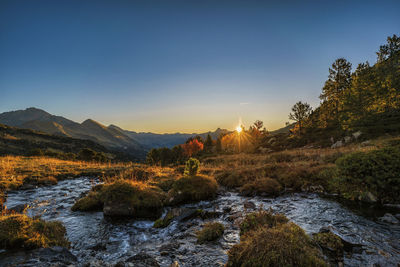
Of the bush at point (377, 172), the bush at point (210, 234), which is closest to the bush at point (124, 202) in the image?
the bush at point (210, 234)

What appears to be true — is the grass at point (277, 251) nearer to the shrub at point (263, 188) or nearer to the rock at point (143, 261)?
the rock at point (143, 261)

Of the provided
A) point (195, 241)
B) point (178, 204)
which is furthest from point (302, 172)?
point (195, 241)

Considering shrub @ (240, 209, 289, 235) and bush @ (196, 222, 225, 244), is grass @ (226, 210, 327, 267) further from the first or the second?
bush @ (196, 222, 225, 244)

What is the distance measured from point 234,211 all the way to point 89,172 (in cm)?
2477

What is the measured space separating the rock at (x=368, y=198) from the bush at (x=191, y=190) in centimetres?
1019

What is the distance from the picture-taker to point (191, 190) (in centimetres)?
1517

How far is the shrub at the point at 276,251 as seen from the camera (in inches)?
198

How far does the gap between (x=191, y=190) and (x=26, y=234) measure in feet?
33.3

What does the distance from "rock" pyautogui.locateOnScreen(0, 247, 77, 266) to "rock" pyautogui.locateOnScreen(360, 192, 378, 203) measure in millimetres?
15709

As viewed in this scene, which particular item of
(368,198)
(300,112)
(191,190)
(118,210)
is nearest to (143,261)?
(118,210)

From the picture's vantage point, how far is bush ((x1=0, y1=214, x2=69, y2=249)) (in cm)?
664

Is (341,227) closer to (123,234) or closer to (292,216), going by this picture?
(292,216)

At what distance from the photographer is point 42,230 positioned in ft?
24.8

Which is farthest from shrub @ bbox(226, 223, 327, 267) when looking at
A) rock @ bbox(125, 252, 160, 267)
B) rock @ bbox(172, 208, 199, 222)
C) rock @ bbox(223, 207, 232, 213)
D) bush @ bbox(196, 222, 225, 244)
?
rock @ bbox(223, 207, 232, 213)
